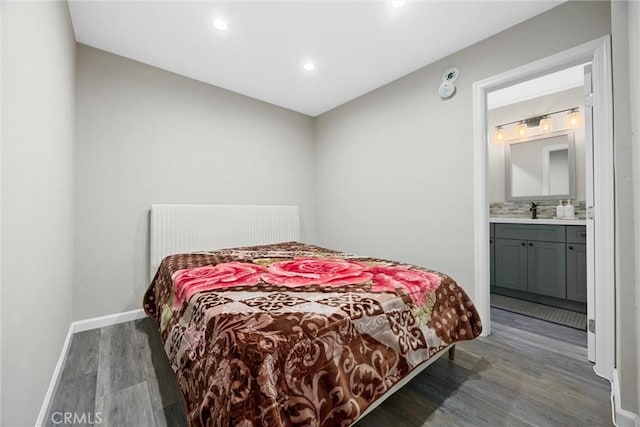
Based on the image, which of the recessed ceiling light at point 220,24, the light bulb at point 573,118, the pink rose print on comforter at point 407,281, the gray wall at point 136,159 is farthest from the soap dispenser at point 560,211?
the recessed ceiling light at point 220,24

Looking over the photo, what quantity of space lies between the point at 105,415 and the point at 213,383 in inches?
35.6

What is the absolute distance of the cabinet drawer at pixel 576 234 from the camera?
2.62m

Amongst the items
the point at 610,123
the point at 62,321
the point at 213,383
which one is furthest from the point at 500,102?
the point at 62,321

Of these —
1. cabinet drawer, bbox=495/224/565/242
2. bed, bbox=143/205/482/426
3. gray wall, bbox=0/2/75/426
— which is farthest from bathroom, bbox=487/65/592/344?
gray wall, bbox=0/2/75/426

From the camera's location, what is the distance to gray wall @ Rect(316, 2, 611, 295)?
6.47 ft

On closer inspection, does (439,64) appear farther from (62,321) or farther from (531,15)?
(62,321)

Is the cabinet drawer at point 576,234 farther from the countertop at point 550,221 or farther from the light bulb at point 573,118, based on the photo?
the light bulb at point 573,118

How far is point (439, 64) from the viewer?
8.24ft

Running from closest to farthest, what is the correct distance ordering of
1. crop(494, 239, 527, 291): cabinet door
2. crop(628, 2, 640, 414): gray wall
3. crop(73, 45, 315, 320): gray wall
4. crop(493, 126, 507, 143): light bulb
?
crop(628, 2, 640, 414): gray wall
crop(73, 45, 315, 320): gray wall
crop(494, 239, 527, 291): cabinet door
crop(493, 126, 507, 143): light bulb

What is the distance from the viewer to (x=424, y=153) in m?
2.62

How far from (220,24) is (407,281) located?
2317 millimetres

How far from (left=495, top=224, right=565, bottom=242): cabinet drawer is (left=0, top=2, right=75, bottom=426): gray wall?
159 inches

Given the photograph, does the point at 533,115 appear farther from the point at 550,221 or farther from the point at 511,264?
the point at 511,264

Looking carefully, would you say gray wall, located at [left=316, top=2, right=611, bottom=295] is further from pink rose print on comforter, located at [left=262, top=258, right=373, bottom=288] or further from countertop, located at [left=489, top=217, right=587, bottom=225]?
countertop, located at [left=489, top=217, right=587, bottom=225]
